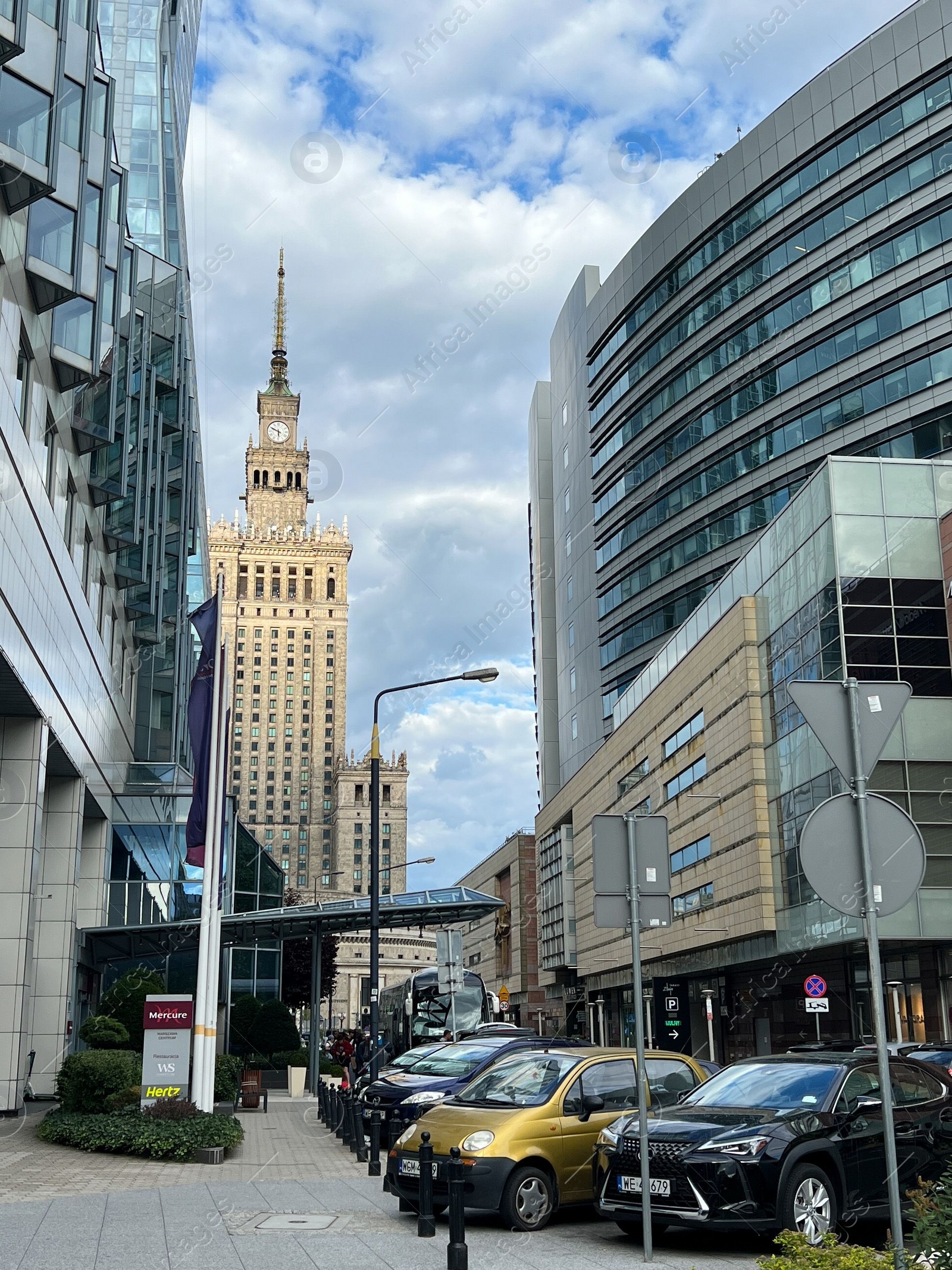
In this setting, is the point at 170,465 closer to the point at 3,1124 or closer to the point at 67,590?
the point at 67,590

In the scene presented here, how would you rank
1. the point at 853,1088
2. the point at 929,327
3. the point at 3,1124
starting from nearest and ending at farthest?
the point at 853,1088 → the point at 3,1124 → the point at 929,327

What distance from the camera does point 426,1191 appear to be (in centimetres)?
1062

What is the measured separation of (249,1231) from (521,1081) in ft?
9.74

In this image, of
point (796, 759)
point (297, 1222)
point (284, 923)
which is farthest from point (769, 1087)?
point (284, 923)

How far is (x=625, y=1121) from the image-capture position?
36.3ft

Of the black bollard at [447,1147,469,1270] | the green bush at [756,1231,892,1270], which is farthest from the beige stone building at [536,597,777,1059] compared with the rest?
the green bush at [756,1231,892,1270]

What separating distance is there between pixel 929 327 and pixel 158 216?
95.7ft

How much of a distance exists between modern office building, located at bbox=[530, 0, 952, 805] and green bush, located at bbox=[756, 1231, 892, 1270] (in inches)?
1819

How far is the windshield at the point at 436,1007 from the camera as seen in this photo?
42000 mm

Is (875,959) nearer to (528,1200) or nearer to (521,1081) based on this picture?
(528,1200)

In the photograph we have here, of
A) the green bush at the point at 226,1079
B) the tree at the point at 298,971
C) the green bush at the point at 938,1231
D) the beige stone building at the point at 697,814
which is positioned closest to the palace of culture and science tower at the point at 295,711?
the tree at the point at 298,971

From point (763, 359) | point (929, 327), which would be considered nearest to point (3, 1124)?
point (929, 327)

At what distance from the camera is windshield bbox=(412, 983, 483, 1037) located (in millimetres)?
42000

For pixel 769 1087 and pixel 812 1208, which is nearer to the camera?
pixel 812 1208
